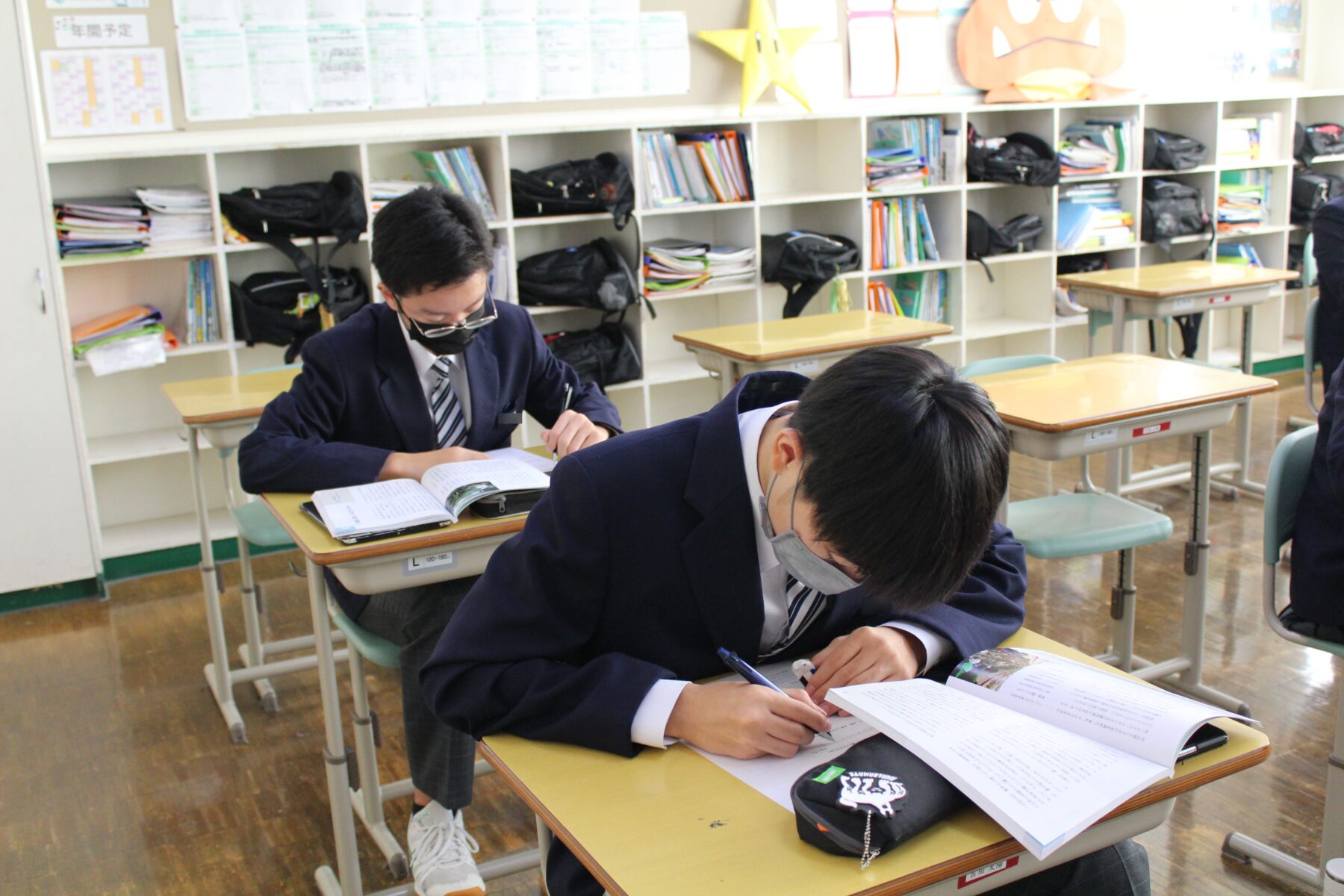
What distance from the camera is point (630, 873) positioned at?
97cm

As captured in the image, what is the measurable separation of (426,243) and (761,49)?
10.7 feet

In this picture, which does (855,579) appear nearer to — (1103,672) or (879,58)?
(1103,672)

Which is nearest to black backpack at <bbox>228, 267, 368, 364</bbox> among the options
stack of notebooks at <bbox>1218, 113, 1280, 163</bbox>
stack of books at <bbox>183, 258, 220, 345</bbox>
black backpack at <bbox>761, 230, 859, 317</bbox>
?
stack of books at <bbox>183, 258, 220, 345</bbox>

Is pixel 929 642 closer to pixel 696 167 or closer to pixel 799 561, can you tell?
pixel 799 561

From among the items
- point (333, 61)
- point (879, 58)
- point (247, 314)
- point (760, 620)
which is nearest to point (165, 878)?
point (760, 620)

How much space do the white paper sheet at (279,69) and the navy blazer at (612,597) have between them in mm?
3426

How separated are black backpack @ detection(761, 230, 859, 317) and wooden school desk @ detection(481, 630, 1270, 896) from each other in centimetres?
399

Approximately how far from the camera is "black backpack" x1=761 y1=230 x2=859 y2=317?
5020 mm

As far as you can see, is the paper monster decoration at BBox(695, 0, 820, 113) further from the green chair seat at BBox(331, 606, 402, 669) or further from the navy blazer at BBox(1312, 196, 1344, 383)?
the green chair seat at BBox(331, 606, 402, 669)

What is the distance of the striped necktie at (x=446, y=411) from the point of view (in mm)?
2408

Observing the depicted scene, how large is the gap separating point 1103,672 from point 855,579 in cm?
37

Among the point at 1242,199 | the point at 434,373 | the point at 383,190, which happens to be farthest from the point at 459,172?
the point at 1242,199

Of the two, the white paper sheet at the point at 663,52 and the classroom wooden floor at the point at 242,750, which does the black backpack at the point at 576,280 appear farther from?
the classroom wooden floor at the point at 242,750

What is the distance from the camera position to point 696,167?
4.91m
